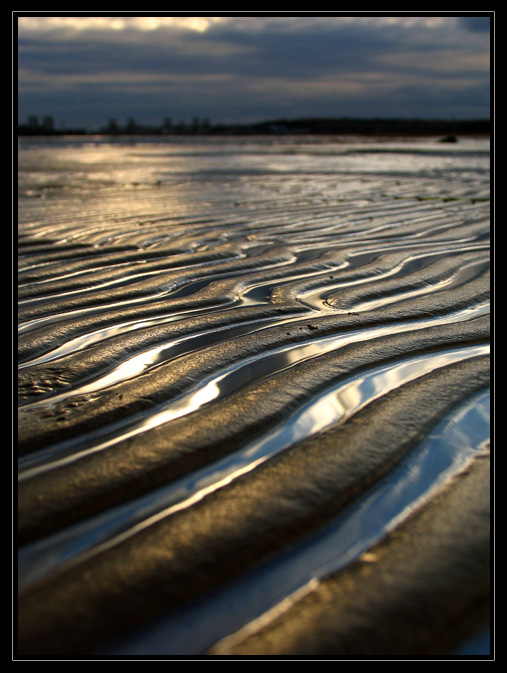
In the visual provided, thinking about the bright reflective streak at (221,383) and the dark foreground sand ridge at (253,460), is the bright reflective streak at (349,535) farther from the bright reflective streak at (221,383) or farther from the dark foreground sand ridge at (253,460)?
the bright reflective streak at (221,383)

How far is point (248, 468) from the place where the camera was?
51.4 inches

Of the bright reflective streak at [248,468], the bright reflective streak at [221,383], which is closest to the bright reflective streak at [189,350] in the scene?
the bright reflective streak at [221,383]

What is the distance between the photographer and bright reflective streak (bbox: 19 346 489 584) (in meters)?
1.07

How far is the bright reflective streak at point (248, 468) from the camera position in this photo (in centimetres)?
107

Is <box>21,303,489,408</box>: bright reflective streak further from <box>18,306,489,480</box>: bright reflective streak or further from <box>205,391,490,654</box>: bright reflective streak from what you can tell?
<box>205,391,490,654</box>: bright reflective streak

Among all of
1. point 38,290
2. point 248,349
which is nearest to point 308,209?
point 38,290

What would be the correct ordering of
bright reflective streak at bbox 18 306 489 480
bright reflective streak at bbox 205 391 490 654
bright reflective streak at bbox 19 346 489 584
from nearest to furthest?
1. bright reflective streak at bbox 205 391 490 654
2. bright reflective streak at bbox 19 346 489 584
3. bright reflective streak at bbox 18 306 489 480

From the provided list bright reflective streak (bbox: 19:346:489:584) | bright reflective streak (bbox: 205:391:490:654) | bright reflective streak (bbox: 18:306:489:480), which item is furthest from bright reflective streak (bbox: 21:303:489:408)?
bright reflective streak (bbox: 205:391:490:654)

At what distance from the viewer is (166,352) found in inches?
79.5

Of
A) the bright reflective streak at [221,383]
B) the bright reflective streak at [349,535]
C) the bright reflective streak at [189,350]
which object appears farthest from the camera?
the bright reflective streak at [189,350]

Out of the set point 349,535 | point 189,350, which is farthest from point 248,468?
point 189,350

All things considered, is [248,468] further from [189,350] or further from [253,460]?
[189,350]

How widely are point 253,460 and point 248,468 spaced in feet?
0.12
